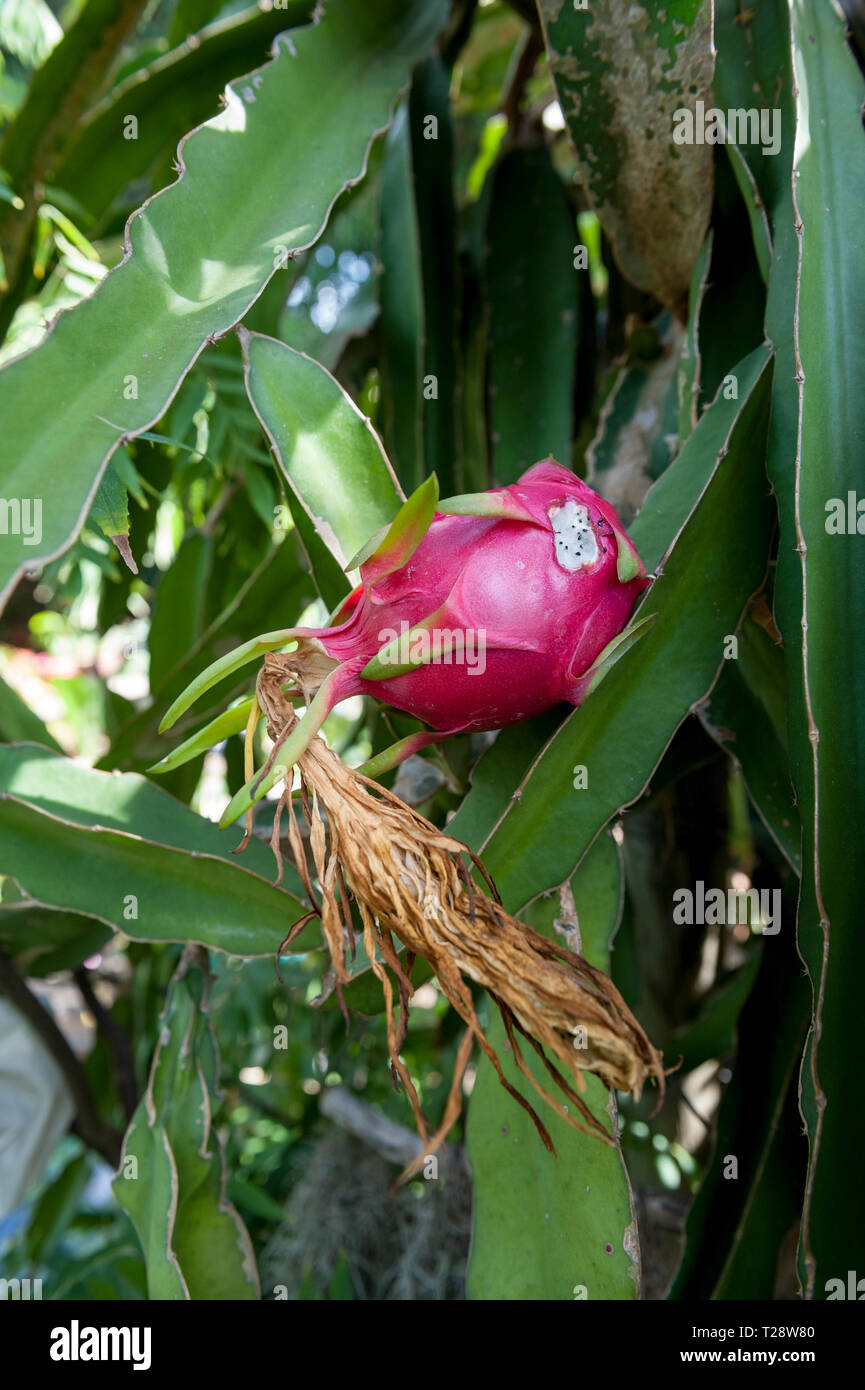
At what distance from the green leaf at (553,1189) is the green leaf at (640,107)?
45 cm

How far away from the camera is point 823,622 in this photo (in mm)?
489

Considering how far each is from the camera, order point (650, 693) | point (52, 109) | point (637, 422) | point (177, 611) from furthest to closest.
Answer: point (177, 611), point (52, 109), point (637, 422), point (650, 693)

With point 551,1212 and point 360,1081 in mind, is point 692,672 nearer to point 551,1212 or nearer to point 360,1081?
point 551,1212

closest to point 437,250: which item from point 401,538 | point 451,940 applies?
point 401,538

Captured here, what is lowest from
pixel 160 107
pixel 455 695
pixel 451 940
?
pixel 451 940

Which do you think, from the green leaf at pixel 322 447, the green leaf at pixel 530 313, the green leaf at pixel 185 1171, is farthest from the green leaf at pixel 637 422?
the green leaf at pixel 185 1171

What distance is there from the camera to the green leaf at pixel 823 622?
477 millimetres

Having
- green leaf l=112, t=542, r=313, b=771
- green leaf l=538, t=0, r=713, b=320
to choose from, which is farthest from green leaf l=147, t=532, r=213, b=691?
green leaf l=538, t=0, r=713, b=320

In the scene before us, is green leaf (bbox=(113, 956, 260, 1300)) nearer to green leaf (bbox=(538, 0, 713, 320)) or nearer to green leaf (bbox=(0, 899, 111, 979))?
green leaf (bbox=(0, 899, 111, 979))

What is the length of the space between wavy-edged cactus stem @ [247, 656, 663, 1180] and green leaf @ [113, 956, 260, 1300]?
297mm

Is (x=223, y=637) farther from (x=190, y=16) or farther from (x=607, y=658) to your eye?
(x=190, y=16)

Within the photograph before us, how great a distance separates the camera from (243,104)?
0.60m

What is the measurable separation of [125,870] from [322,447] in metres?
0.30

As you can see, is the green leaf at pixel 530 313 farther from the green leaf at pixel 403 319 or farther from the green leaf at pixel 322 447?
the green leaf at pixel 322 447
